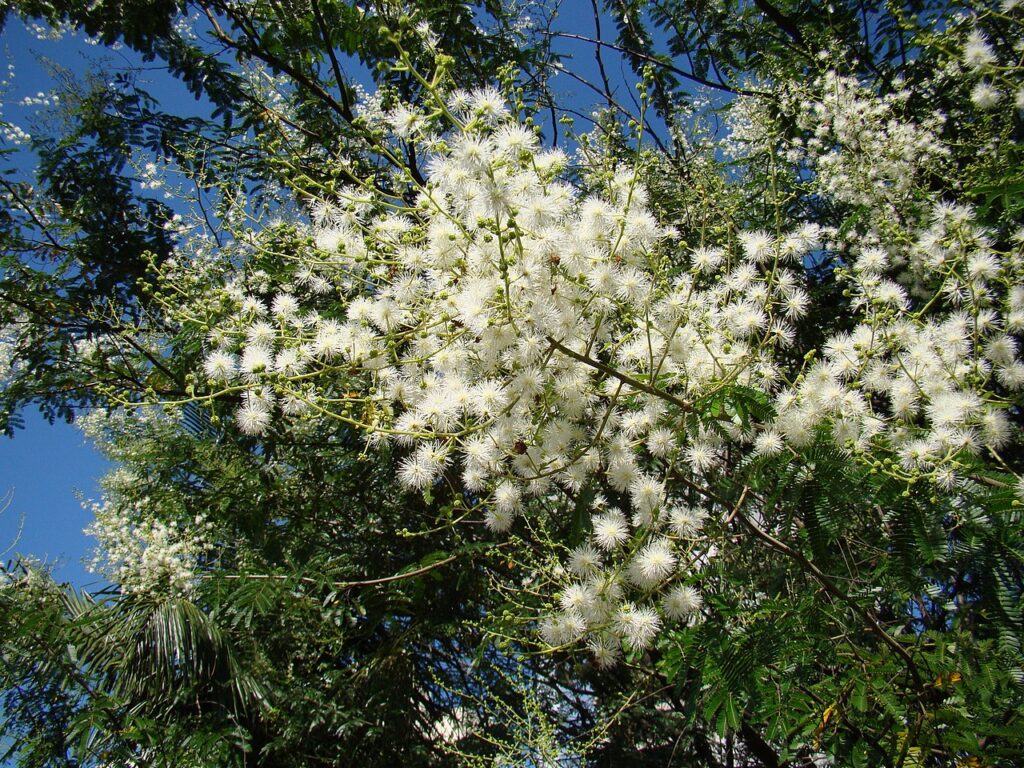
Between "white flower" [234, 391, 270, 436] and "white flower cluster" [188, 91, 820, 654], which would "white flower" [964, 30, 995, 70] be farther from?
"white flower" [234, 391, 270, 436]

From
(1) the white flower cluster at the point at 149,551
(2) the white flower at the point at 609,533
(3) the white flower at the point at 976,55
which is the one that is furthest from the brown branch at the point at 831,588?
(1) the white flower cluster at the point at 149,551

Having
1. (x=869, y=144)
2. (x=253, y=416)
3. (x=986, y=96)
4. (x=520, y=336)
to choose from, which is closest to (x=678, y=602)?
(x=520, y=336)

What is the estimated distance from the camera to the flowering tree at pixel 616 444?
1848mm

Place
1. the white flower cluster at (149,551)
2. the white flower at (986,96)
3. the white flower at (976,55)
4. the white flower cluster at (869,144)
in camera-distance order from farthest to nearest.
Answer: the white flower cluster at (149,551) < the white flower cluster at (869,144) < the white flower at (986,96) < the white flower at (976,55)

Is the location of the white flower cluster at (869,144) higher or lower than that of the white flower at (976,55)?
higher

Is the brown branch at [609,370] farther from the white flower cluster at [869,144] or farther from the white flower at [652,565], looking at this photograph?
the white flower cluster at [869,144]

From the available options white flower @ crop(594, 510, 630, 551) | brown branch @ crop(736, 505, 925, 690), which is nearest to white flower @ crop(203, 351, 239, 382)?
white flower @ crop(594, 510, 630, 551)

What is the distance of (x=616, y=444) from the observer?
203cm

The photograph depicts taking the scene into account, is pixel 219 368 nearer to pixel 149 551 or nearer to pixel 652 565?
pixel 652 565

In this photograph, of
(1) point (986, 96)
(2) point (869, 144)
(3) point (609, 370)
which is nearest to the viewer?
(3) point (609, 370)

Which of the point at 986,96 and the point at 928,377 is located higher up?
the point at 986,96

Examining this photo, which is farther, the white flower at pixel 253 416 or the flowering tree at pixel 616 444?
the white flower at pixel 253 416

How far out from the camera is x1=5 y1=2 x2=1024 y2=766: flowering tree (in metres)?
1.85

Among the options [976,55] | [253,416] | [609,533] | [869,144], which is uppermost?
[869,144]
